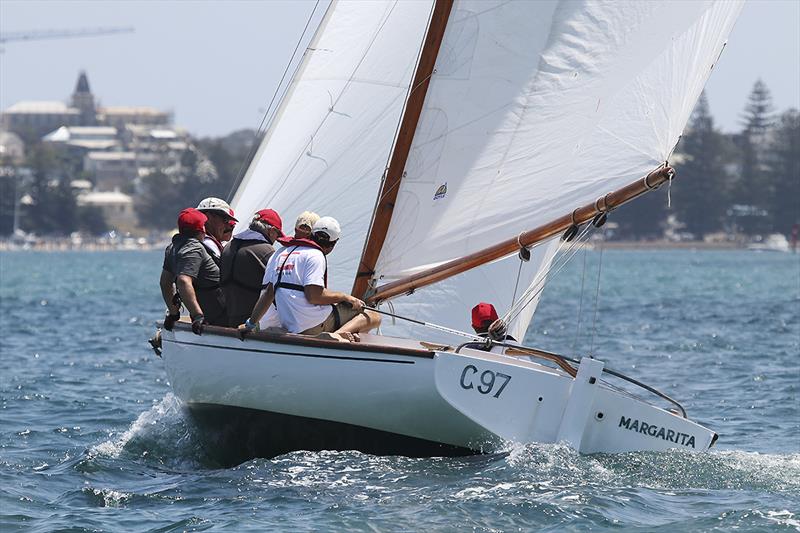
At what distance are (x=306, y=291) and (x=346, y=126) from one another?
2293 mm

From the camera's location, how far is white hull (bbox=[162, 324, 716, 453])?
368 inches

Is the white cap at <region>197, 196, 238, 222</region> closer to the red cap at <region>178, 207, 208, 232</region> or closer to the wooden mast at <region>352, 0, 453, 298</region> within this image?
the red cap at <region>178, 207, 208, 232</region>

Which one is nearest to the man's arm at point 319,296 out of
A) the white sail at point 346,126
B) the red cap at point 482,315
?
the red cap at point 482,315

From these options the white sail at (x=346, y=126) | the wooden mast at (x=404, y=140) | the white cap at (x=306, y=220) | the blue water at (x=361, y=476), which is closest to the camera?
the blue water at (x=361, y=476)

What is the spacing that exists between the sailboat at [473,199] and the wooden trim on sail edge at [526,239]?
0.04 ft

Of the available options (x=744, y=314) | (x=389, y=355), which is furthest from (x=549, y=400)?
(x=744, y=314)

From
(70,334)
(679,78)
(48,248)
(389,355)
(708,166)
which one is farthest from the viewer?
(48,248)

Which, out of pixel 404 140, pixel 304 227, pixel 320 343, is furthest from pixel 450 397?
pixel 404 140

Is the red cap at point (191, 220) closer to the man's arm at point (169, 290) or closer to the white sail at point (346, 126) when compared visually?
the man's arm at point (169, 290)

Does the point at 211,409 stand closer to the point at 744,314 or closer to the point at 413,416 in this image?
the point at 413,416

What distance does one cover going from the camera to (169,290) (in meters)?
11.0

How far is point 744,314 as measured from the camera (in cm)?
3036

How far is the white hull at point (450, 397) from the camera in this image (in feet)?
30.7

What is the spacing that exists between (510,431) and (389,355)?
0.90 metres
